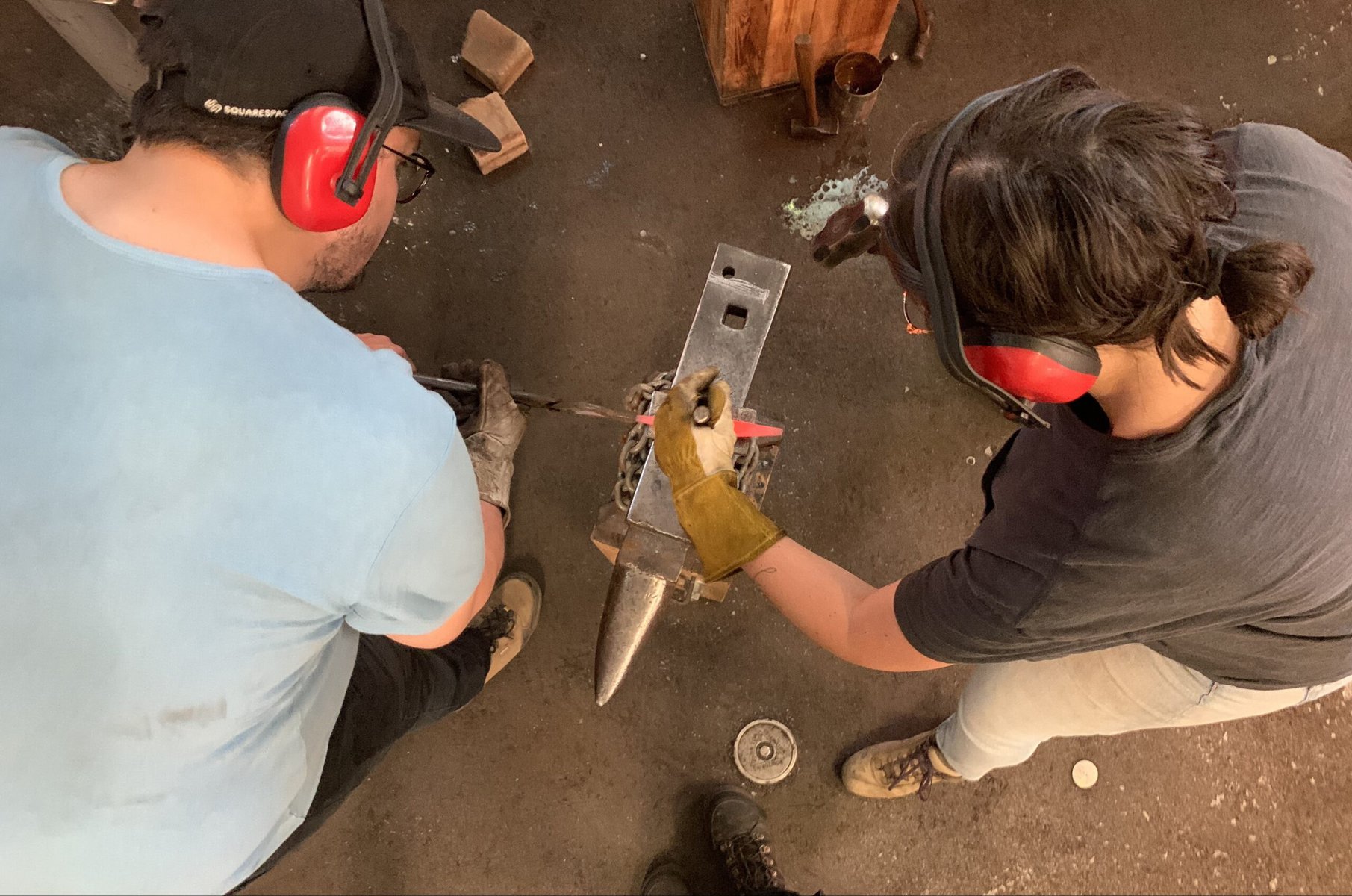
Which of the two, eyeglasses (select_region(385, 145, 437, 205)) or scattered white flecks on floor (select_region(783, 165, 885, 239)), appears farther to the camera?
scattered white flecks on floor (select_region(783, 165, 885, 239))

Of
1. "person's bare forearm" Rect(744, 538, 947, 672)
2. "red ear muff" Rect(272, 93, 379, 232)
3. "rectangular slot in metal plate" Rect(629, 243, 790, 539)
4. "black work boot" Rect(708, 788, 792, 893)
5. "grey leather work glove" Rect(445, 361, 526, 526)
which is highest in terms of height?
"red ear muff" Rect(272, 93, 379, 232)

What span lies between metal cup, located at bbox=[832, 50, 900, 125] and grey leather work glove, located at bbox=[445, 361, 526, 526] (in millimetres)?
1521

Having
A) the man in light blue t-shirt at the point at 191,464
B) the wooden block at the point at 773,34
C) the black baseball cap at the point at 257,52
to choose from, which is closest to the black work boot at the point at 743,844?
the man in light blue t-shirt at the point at 191,464

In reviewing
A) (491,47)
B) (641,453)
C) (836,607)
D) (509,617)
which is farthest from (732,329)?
(491,47)

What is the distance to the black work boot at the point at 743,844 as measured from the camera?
244 centimetres

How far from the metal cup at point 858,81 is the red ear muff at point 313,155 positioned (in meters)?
1.81

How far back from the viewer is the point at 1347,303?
1.24 metres

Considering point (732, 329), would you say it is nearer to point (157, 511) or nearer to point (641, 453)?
point (641, 453)

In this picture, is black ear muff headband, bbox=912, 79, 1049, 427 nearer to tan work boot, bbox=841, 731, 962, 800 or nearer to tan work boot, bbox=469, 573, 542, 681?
tan work boot, bbox=841, 731, 962, 800

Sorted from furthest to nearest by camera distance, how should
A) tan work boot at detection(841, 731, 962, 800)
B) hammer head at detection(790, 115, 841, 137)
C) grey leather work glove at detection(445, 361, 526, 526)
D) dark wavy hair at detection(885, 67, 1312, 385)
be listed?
hammer head at detection(790, 115, 841, 137), tan work boot at detection(841, 731, 962, 800), grey leather work glove at detection(445, 361, 526, 526), dark wavy hair at detection(885, 67, 1312, 385)

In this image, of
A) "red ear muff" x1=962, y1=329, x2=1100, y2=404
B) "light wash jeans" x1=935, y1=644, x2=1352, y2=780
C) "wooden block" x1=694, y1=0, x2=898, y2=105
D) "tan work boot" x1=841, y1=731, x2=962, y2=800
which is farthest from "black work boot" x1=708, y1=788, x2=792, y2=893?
"wooden block" x1=694, y1=0, x2=898, y2=105

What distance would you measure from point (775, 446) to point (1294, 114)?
8.30ft

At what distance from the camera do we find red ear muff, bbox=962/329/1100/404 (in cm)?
110

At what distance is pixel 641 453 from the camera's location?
6.17 feet
